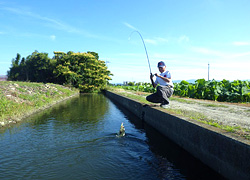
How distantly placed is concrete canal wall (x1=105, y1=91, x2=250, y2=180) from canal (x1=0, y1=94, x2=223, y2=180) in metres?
0.25

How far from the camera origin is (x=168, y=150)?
5.77m

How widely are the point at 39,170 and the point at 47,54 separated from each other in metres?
57.5

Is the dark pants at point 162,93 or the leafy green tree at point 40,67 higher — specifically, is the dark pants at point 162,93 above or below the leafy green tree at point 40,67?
below

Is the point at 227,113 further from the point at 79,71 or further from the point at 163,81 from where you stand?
the point at 79,71

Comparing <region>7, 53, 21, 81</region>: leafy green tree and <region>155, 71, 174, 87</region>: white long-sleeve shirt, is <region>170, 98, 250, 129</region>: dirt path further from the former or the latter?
<region>7, 53, 21, 81</region>: leafy green tree

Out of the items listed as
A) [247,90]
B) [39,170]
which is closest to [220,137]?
[39,170]

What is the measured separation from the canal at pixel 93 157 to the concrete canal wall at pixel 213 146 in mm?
255

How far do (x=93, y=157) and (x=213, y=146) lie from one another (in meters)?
3.01

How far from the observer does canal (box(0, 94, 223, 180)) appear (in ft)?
13.8

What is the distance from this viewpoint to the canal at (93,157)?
4219 millimetres

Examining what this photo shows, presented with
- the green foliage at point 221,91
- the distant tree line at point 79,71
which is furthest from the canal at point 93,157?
the distant tree line at point 79,71

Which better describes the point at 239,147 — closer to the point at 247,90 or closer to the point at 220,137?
the point at 220,137

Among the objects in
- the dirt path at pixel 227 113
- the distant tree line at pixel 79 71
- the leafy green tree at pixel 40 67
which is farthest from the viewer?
the leafy green tree at pixel 40 67

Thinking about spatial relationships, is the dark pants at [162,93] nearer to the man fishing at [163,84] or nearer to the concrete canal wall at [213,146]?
the man fishing at [163,84]
